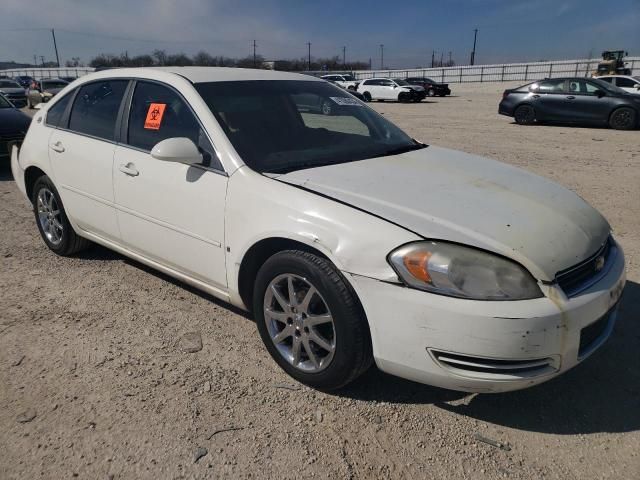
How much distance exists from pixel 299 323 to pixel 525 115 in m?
15.2

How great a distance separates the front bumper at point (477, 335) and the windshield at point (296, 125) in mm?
1073

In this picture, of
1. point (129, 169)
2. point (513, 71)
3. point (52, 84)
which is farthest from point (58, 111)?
point (513, 71)

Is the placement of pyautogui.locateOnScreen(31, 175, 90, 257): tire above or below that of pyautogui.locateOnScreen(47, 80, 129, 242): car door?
below

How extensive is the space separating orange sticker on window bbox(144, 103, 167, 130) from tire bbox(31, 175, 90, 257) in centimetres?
133

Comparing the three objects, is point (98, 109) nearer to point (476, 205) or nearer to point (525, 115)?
point (476, 205)

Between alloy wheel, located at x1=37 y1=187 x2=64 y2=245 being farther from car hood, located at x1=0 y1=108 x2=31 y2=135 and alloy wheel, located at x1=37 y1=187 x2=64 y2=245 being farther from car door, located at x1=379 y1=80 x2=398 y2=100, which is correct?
car door, located at x1=379 y1=80 x2=398 y2=100

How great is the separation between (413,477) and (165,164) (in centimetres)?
222

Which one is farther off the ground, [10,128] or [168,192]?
[168,192]

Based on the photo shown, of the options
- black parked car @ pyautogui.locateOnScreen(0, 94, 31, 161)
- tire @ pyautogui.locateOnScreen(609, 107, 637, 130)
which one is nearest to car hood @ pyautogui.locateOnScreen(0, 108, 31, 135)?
black parked car @ pyautogui.locateOnScreen(0, 94, 31, 161)

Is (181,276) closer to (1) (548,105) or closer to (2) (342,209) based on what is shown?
(2) (342,209)

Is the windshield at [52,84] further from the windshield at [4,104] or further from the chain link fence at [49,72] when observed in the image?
the chain link fence at [49,72]

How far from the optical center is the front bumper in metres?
2.02

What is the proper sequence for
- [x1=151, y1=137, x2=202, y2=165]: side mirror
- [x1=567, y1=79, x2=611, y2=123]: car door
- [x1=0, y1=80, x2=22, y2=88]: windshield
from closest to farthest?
1. [x1=151, y1=137, x2=202, y2=165]: side mirror
2. [x1=567, y1=79, x2=611, y2=123]: car door
3. [x1=0, y1=80, x2=22, y2=88]: windshield

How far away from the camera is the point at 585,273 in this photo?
2332mm
